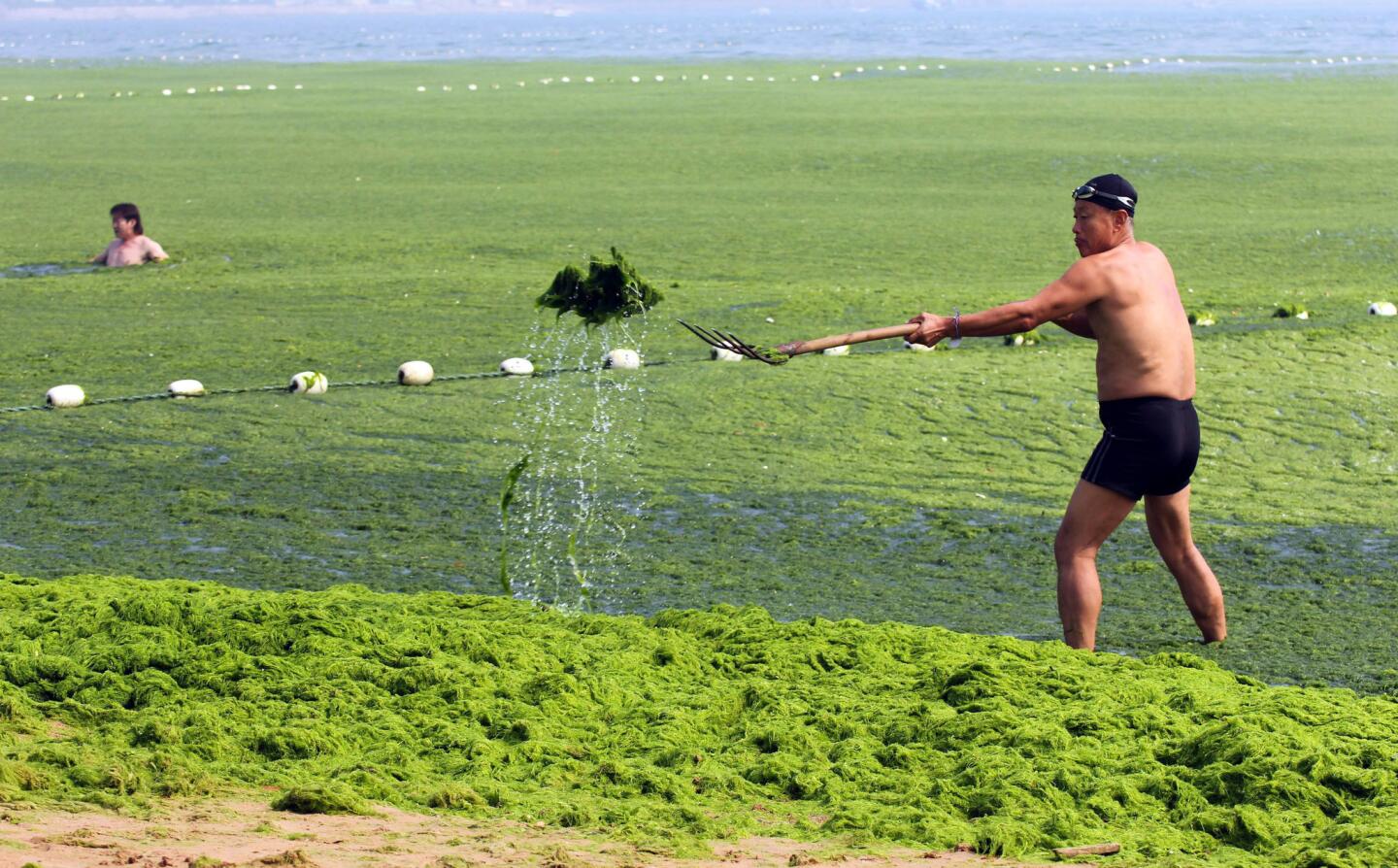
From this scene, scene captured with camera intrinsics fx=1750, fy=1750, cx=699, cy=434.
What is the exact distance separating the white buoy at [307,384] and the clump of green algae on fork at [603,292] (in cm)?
397

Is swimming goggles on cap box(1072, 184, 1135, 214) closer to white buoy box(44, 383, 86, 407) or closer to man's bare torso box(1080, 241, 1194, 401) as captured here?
man's bare torso box(1080, 241, 1194, 401)

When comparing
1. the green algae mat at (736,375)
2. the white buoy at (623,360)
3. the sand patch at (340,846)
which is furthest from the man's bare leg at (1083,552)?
the white buoy at (623,360)

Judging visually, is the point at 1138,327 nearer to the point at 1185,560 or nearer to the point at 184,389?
the point at 1185,560

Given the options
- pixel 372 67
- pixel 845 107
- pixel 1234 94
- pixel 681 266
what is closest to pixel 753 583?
pixel 681 266

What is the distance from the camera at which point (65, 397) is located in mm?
9805

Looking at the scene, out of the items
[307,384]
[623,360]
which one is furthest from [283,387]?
[623,360]

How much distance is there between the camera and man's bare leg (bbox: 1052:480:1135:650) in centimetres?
579

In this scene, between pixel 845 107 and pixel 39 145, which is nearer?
pixel 39 145

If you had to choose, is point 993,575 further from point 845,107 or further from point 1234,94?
point 1234,94

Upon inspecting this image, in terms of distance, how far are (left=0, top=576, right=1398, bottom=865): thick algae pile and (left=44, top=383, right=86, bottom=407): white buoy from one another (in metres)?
3.86

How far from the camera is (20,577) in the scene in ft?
21.6

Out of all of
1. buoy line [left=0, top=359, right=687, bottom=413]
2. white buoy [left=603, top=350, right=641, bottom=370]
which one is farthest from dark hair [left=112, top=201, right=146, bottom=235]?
white buoy [left=603, top=350, right=641, bottom=370]

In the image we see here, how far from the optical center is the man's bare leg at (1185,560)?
234 inches

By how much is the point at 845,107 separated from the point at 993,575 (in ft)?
80.1
